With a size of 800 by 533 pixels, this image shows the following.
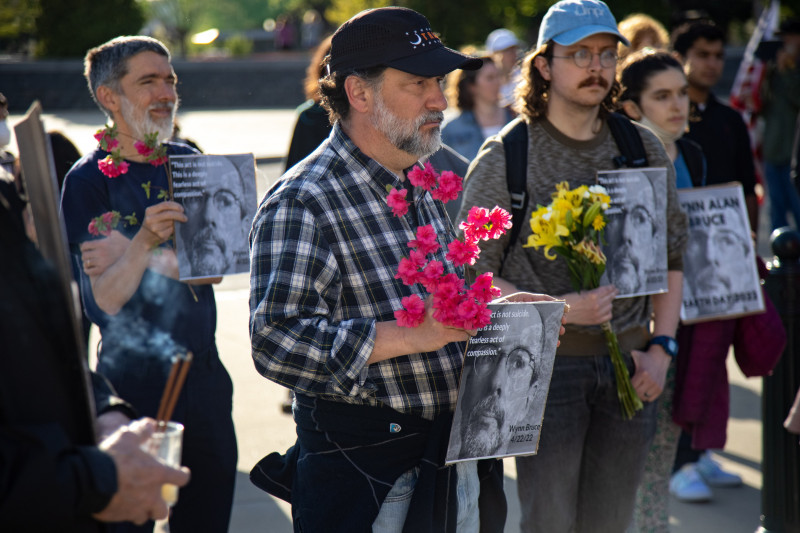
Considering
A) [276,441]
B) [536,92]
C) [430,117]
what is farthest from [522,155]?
[276,441]

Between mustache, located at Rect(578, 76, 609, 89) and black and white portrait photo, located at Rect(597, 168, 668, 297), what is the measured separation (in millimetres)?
319

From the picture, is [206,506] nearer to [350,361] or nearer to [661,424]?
[350,361]

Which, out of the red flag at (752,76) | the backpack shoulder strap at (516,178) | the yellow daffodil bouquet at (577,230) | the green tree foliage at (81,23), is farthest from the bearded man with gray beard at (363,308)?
the green tree foliage at (81,23)

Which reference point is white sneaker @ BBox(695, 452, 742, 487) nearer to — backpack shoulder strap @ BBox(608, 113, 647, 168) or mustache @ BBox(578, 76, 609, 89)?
backpack shoulder strap @ BBox(608, 113, 647, 168)

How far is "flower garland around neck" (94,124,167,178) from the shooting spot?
10.1 ft

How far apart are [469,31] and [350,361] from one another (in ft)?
78.0

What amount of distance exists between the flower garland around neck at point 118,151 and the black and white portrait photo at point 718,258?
6.77 ft

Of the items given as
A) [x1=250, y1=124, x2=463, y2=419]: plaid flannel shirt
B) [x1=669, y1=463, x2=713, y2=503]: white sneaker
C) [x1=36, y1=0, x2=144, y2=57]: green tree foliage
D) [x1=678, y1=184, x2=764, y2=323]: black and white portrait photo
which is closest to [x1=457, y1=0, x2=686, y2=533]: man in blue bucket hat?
[x1=678, y1=184, x2=764, y2=323]: black and white portrait photo

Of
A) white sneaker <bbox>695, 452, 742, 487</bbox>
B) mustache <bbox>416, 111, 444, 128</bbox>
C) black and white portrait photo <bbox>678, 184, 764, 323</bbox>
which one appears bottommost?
white sneaker <bbox>695, 452, 742, 487</bbox>

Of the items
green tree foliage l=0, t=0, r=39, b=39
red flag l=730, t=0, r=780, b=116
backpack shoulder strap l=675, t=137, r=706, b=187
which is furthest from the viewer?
green tree foliage l=0, t=0, r=39, b=39

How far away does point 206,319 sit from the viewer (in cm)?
322

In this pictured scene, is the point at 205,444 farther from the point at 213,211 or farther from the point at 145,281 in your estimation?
the point at 213,211

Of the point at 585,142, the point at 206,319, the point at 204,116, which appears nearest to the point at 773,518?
the point at 585,142

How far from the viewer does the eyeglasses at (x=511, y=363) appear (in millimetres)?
2318
